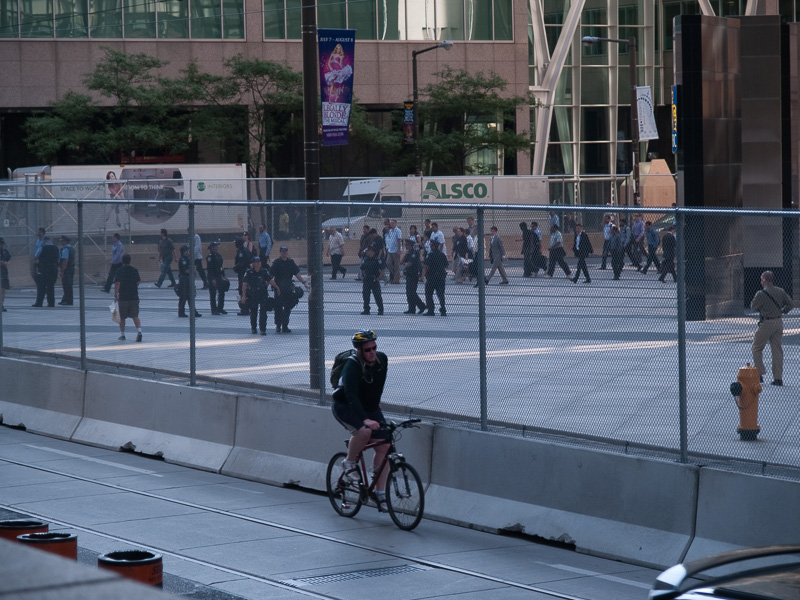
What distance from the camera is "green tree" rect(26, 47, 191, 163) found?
4725cm

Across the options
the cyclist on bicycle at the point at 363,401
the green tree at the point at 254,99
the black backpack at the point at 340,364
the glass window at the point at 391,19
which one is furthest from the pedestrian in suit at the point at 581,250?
the glass window at the point at 391,19

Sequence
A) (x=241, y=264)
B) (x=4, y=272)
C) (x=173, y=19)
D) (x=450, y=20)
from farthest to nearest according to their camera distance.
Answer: (x=450, y=20) < (x=173, y=19) < (x=4, y=272) < (x=241, y=264)

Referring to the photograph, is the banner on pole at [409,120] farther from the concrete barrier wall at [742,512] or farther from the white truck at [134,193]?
the concrete barrier wall at [742,512]

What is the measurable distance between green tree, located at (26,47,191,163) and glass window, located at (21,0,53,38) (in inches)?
156

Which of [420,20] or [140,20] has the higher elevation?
[420,20]

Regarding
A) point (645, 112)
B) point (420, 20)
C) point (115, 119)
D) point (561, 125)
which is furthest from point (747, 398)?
point (561, 125)

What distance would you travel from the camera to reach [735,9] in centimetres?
6638

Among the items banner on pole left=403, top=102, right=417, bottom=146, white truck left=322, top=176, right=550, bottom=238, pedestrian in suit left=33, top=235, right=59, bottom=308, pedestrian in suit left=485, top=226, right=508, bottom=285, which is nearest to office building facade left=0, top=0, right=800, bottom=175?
banner on pole left=403, top=102, right=417, bottom=146

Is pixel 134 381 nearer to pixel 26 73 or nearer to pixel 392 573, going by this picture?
pixel 392 573

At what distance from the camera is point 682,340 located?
7977 mm

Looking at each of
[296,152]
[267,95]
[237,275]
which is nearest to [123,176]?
[267,95]

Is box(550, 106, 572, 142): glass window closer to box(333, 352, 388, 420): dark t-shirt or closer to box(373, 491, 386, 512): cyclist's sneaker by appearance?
box(333, 352, 388, 420): dark t-shirt

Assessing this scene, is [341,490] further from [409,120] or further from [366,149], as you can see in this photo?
[366,149]

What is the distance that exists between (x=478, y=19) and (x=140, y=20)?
57.1ft
